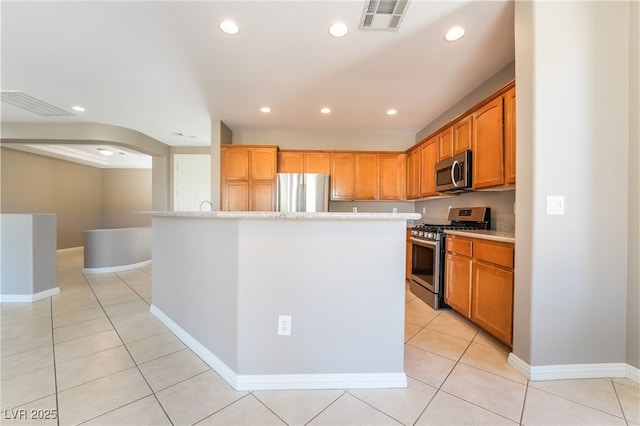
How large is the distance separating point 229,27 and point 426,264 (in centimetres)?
308

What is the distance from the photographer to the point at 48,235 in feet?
10.4

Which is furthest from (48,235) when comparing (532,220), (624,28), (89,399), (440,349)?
(624,28)

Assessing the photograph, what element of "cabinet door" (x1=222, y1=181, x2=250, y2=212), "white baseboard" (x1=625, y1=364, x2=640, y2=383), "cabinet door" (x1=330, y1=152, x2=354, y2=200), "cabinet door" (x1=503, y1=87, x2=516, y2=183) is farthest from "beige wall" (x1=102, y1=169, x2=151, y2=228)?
"white baseboard" (x1=625, y1=364, x2=640, y2=383)

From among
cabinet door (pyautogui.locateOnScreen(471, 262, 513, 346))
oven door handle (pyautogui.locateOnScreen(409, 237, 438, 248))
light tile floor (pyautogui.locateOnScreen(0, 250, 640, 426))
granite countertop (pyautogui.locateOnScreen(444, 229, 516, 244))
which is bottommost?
light tile floor (pyautogui.locateOnScreen(0, 250, 640, 426))

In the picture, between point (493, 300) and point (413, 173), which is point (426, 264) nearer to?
point (493, 300)

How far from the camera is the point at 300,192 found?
169 inches

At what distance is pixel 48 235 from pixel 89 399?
9.22ft

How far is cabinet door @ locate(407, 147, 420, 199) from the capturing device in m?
4.13

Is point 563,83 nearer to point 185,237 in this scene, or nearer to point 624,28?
point 624,28

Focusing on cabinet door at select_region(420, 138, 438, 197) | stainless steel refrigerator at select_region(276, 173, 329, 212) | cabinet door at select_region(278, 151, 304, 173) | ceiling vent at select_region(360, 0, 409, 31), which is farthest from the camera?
cabinet door at select_region(278, 151, 304, 173)

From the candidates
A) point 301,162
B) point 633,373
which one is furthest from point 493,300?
point 301,162

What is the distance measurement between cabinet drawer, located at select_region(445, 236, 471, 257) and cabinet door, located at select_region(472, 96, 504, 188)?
60 cm

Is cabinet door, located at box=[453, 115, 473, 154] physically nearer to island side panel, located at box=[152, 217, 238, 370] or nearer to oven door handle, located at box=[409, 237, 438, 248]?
oven door handle, located at box=[409, 237, 438, 248]

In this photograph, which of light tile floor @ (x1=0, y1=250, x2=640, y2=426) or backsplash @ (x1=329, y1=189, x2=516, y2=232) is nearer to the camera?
light tile floor @ (x1=0, y1=250, x2=640, y2=426)
